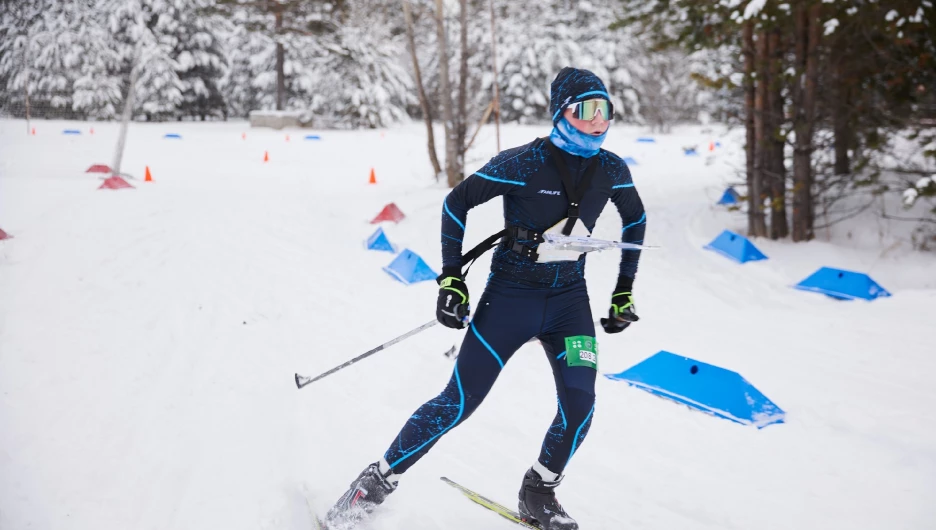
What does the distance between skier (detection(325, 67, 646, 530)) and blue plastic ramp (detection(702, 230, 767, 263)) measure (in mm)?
6770

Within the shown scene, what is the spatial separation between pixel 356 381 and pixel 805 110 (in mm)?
7171

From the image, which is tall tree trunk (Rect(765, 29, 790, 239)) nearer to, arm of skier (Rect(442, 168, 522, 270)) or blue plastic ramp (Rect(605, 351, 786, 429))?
blue plastic ramp (Rect(605, 351, 786, 429))

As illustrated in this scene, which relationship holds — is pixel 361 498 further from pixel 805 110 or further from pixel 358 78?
pixel 358 78

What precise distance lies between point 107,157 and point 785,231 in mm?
14343

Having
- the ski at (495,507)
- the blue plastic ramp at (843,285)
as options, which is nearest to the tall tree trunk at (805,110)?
the blue plastic ramp at (843,285)

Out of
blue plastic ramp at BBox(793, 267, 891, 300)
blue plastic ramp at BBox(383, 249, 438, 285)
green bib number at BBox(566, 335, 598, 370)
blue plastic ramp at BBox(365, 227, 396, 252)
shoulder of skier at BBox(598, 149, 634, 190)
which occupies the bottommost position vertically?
blue plastic ramp at BBox(793, 267, 891, 300)

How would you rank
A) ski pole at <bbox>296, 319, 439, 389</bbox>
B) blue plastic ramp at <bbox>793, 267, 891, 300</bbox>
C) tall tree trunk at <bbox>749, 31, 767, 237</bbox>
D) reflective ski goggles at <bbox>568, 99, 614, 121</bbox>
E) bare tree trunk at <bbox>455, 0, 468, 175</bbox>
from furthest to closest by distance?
bare tree trunk at <bbox>455, 0, 468, 175</bbox>, tall tree trunk at <bbox>749, 31, 767, 237</bbox>, blue plastic ramp at <bbox>793, 267, 891, 300</bbox>, ski pole at <bbox>296, 319, 439, 389</bbox>, reflective ski goggles at <bbox>568, 99, 614, 121</bbox>

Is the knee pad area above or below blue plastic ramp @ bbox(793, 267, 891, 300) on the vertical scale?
above

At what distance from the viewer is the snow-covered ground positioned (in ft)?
12.1

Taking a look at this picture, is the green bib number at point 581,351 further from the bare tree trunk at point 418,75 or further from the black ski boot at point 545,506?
the bare tree trunk at point 418,75

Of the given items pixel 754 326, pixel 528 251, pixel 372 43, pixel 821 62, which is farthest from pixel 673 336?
pixel 372 43

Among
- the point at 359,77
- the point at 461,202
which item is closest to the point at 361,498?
the point at 461,202

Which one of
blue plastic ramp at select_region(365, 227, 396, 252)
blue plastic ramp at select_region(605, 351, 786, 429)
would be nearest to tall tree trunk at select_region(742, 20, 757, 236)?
blue plastic ramp at select_region(365, 227, 396, 252)

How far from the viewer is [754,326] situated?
277 inches
